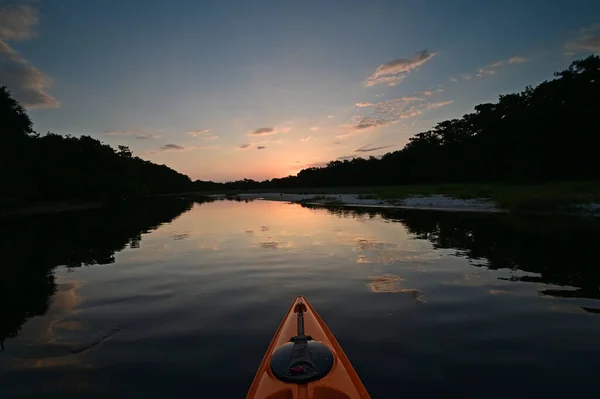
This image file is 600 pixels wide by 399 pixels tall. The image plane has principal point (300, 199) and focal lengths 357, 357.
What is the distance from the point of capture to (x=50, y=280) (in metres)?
12.1

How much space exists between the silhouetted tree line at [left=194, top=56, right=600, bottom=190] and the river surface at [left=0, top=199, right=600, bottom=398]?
128 feet

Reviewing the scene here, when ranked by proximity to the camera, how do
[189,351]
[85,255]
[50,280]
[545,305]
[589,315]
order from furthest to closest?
[85,255] → [50,280] → [545,305] → [589,315] → [189,351]

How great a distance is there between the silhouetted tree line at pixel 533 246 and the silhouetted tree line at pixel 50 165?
167 ft

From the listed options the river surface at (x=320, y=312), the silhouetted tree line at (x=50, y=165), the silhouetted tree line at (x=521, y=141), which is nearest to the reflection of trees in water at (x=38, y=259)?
the river surface at (x=320, y=312)

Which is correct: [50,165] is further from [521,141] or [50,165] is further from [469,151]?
[469,151]

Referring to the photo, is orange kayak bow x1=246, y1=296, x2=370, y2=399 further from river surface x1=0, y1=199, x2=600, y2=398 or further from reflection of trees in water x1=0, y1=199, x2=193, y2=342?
reflection of trees in water x1=0, y1=199, x2=193, y2=342

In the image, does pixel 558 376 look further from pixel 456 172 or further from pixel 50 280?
pixel 456 172

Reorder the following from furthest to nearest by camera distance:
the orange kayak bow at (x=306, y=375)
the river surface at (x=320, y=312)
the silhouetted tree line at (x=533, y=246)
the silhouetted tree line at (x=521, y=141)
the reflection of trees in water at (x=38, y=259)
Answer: the silhouetted tree line at (x=521, y=141)
the silhouetted tree line at (x=533, y=246)
the reflection of trees in water at (x=38, y=259)
the river surface at (x=320, y=312)
the orange kayak bow at (x=306, y=375)

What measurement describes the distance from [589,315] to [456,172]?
252 feet

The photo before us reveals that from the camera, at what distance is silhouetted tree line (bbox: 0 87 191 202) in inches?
1927

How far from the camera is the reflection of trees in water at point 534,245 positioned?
34.9 ft

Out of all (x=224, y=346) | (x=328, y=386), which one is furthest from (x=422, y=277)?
(x=328, y=386)

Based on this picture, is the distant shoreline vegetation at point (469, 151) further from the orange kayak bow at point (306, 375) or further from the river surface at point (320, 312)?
the orange kayak bow at point (306, 375)

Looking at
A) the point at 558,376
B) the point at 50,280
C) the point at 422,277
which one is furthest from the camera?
the point at 50,280
